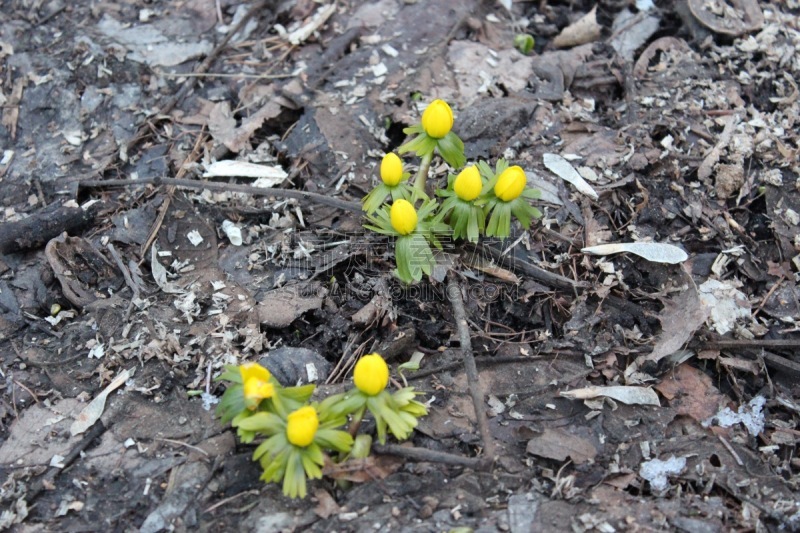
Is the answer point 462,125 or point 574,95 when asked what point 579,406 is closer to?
point 462,125

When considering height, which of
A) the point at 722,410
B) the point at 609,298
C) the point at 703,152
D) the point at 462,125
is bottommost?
the point at 722,410

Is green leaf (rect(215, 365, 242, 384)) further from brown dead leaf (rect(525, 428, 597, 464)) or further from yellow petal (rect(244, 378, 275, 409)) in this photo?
brown dead leaf (rect(525, 428, 597, 464))

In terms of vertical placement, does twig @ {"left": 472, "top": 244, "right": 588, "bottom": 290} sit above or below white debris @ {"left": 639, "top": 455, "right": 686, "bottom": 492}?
above

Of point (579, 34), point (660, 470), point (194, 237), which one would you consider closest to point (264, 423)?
point (194, 237)

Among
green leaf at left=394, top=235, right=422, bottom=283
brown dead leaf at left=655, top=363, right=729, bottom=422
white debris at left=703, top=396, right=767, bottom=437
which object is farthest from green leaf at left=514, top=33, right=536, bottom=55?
white debris at left=703, top=396, right=767, bottom=437

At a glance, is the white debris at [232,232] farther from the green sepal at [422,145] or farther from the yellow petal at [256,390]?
the yellow petal at [256,390]

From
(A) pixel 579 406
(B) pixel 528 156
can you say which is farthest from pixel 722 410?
(B) pixel 528 156

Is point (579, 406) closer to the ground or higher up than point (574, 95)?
closer to the ground
